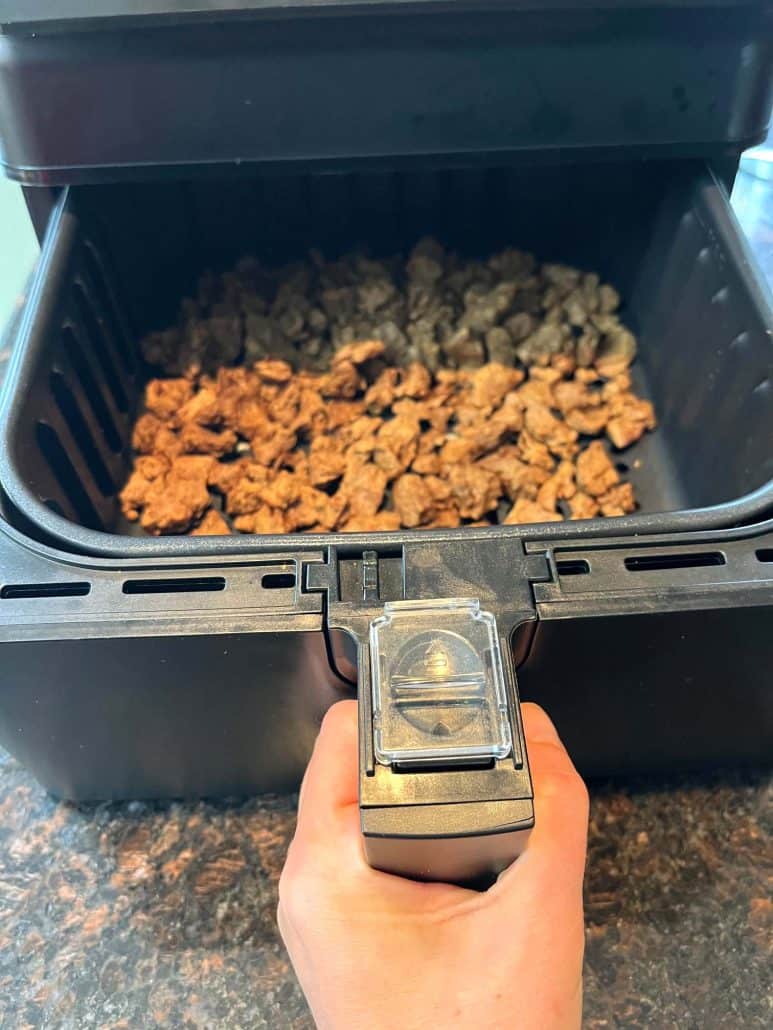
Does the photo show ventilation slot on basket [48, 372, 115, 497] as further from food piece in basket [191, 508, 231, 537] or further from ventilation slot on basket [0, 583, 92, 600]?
ventilation slot on basket [0, 583, 92, 600]

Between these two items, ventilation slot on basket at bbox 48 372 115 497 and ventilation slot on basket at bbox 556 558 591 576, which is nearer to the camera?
ventilation slot on basket at bbox 556 558 591 576

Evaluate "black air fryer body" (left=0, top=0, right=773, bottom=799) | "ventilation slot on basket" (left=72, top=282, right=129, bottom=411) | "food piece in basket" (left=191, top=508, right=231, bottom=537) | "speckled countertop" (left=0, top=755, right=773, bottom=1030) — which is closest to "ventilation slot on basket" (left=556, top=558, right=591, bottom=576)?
"black air fryer body" (left=0, top=0, right=773, bottom=799)

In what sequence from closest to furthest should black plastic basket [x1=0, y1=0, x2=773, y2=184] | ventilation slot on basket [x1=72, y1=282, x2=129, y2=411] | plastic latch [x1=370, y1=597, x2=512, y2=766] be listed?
plastic latch [x1=370, y1=597, x2=512, y2=766], black plastic basket [x1=0, y1=0, x2=773, y2=184], ventilation slot on basket [x1=72, y1=282, x2=129, y2=411]

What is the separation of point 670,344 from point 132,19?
50cm

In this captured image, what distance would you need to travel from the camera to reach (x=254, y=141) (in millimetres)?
628

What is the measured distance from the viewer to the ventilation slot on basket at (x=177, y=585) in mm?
454

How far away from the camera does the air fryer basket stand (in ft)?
1.92

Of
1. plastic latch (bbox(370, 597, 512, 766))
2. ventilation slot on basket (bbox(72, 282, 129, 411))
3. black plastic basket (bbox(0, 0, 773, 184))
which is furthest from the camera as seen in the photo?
A: ventilation slot on basket (bbox(72, 282, 129, 411))

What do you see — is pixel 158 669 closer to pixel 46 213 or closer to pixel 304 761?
pixel 304 761

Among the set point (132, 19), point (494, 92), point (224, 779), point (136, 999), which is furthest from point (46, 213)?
point (136, 999)

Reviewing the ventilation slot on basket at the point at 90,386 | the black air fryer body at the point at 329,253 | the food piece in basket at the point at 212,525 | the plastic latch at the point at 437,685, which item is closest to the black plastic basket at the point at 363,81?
the black air fryer body at the point at 329,253

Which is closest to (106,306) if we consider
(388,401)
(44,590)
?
(388,401)

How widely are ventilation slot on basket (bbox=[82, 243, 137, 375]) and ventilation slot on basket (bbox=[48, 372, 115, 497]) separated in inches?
4.7

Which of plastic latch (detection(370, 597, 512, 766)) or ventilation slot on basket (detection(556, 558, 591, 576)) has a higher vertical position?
plastic latch (detection(370, 597, 512, 766))
